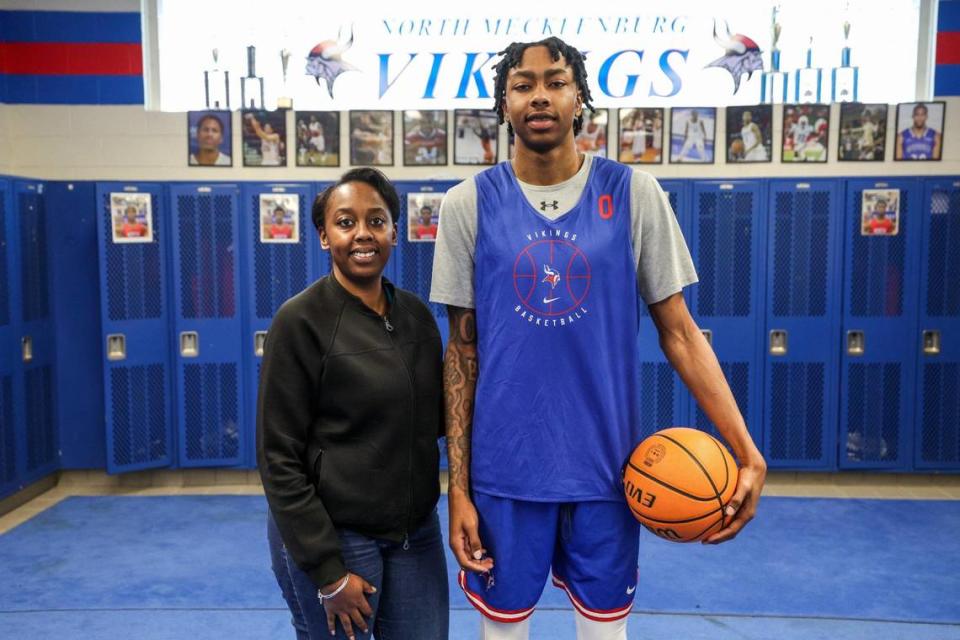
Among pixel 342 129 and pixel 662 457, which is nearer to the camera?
pixel 662 457

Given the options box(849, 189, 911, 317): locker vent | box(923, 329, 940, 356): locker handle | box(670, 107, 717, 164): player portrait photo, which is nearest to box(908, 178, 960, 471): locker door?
box(923, 329, 940, 356): locker handle

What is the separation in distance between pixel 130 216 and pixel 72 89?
104 cm

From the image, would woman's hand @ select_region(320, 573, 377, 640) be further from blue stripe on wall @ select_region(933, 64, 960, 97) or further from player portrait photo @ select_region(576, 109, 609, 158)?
blue stripe on wall @ select_region(933, 64, 960, 97)

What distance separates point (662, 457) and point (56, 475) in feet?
14.4

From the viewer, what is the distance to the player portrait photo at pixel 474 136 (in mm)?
4809

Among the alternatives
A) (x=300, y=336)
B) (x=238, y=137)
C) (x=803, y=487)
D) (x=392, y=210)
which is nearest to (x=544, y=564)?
(x=300, y=336)

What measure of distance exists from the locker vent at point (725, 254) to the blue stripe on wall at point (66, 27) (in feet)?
12.0

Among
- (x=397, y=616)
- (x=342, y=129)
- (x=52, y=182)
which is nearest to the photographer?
(x=397, y=616)

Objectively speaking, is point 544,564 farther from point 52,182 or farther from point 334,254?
point 52,182

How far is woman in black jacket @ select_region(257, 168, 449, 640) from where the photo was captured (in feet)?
4.83

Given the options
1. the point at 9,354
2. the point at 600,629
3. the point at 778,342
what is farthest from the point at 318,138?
the point at 600,629

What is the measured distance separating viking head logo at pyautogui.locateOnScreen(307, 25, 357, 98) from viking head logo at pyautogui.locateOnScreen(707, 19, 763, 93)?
2334 mm

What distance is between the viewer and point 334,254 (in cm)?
157

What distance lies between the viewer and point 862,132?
4.77 m
